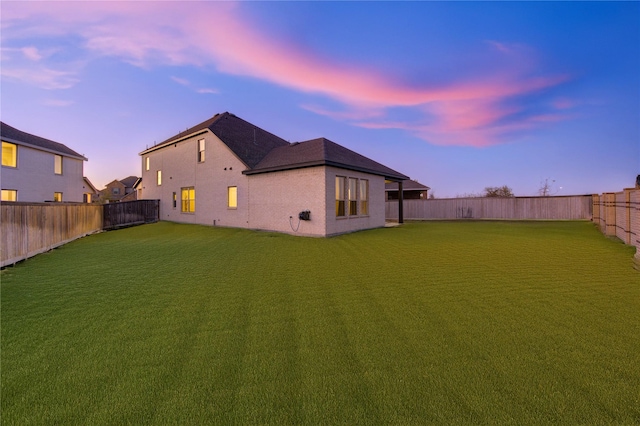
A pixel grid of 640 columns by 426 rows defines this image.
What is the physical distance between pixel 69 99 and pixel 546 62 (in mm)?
25189

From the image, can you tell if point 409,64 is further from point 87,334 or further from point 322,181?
point 87,334

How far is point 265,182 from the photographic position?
1462 cm

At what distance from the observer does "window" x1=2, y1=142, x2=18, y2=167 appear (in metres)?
17.5

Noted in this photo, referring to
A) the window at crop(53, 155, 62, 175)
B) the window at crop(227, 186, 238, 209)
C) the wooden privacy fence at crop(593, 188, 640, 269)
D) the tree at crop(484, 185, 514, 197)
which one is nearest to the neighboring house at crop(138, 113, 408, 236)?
the window at crop(227, 186, 238, 209)

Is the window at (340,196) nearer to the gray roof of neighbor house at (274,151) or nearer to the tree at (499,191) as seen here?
the gray roof of neighbor house at (274,151)

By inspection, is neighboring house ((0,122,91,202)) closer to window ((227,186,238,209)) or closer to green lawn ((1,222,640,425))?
window ((227,186,238,209))

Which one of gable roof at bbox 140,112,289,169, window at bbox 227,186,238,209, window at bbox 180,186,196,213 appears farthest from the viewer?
window at bbox 180,186,196,213

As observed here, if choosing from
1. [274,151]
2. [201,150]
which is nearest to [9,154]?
[201,150]

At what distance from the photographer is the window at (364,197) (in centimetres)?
1526

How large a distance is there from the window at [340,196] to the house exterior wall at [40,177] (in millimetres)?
21497

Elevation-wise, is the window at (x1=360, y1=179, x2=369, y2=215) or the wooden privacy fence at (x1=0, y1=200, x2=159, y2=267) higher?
the window at (x1=360, y1=179, x2=369, y2=215)

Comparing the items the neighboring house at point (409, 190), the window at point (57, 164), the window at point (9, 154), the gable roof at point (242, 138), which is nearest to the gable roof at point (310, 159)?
the gable roof at point (242, 138)

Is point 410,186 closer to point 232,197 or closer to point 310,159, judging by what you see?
point 232,197

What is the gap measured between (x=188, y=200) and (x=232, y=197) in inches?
215
